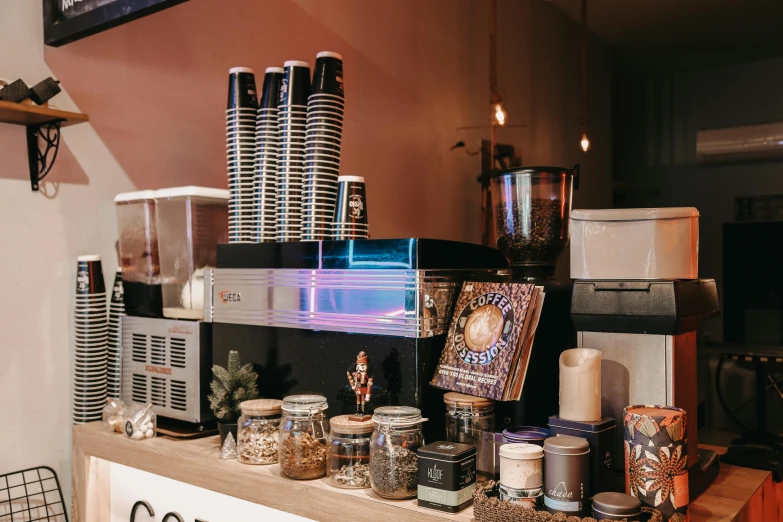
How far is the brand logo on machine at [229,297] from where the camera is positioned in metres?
1.69

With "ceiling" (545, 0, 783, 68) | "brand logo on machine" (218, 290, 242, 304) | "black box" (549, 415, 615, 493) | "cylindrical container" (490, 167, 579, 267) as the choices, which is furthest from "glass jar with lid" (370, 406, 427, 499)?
"ceiling" (545, 0, 783, 68)

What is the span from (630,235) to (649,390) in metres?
0.28

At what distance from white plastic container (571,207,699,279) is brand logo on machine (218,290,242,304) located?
2.78 ft

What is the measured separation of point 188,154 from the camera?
225 centimetres

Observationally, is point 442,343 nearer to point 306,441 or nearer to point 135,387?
point 306,441

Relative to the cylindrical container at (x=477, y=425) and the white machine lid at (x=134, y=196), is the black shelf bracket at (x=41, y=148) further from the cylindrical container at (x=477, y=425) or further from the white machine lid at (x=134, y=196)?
the cylindrical container at (x=477, y=425)

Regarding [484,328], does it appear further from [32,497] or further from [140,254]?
[32,497]

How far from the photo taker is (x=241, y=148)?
1.75m

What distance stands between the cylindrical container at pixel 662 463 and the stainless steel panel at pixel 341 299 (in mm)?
465

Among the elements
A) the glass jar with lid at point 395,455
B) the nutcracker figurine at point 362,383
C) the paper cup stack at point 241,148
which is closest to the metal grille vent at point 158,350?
the paper cup stack at point 241,148

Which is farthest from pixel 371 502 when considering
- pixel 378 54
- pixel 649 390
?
pixel 378 54

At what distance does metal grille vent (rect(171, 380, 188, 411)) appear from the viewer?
1.72 m

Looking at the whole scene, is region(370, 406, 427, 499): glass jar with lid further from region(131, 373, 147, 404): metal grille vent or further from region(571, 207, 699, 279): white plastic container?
region(131, 373, 147, 404): metal grille vent

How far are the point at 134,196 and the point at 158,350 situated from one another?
0.43 meters
